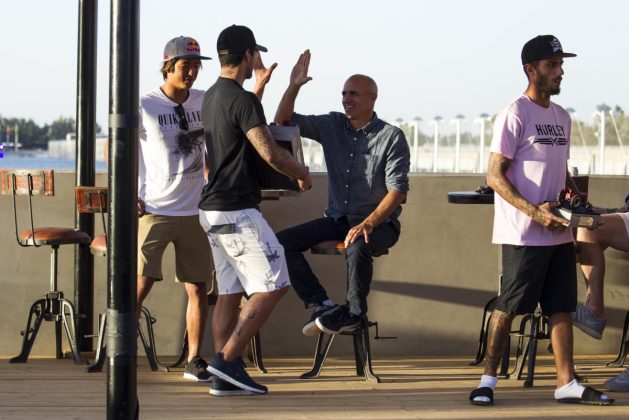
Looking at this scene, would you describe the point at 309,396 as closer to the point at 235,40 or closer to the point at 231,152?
the point at 231,152

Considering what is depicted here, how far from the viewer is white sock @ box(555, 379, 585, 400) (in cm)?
534

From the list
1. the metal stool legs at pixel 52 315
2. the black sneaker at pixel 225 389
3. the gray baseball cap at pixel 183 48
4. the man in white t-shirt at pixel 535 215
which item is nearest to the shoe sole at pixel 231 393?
the black sneaker at pixel 225 389

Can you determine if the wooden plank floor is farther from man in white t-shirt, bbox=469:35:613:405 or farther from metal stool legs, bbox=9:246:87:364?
man in white t-shirt, bbox=469:35:613:405

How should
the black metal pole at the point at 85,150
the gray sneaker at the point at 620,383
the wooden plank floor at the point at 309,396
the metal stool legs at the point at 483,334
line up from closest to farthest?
the wooden plank floor at the point at 309,396, the gray sneaker at the point at 620,383, the metal stool legs at the point at 483,334, the black metal pole at the point at 85,150

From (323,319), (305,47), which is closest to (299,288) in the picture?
(323,319)

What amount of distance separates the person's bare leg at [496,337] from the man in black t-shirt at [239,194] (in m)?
0.96

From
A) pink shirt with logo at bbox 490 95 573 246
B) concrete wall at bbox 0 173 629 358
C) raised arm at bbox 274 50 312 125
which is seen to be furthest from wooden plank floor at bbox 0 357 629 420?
raised arm at bbox 274 50 312 125

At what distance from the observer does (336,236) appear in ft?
19.9

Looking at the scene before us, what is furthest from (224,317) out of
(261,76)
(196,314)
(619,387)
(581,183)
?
(581,183)

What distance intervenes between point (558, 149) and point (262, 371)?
200cm

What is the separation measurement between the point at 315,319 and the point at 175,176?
997 mm

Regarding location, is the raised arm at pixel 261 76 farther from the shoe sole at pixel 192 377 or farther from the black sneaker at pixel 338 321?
the shoe sole at pixel 192 377

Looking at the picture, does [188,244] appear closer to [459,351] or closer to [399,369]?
[399,369]

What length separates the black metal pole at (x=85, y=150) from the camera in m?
6.79
